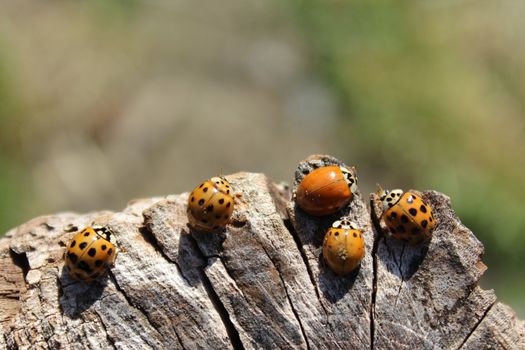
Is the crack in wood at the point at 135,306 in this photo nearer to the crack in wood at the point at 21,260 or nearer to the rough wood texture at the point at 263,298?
the rough wood texture at the point at 263,298

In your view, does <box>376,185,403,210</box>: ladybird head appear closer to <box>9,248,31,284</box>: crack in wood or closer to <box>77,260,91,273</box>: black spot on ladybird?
<box>77,260,91,273</box>: black spot on ladybird

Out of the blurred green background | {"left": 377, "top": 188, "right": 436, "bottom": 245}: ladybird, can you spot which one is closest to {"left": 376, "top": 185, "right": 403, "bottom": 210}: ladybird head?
{"left": 377, "top": 188, "right": 436, "bottom": 245}: ladybird

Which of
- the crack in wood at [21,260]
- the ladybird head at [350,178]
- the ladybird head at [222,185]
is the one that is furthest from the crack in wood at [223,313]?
the crack in wood at [21,260]

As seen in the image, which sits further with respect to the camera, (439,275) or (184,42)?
(184,42)

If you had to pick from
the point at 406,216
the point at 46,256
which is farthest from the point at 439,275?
the point at 46,256

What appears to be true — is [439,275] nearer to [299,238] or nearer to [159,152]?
[299,238]

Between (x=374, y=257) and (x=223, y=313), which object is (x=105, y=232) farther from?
(x=374, y=257)
